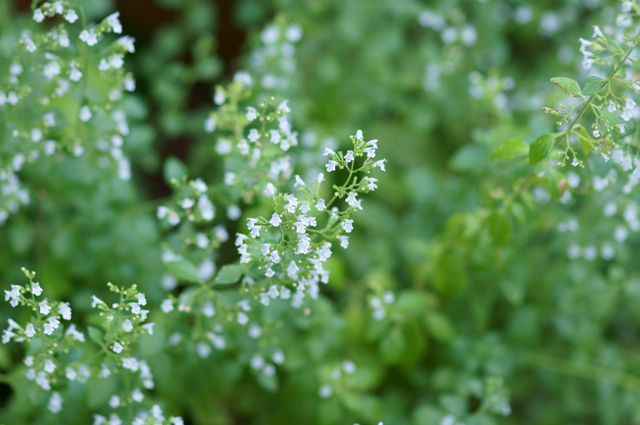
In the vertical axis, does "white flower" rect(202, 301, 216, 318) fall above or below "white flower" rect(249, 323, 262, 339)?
below

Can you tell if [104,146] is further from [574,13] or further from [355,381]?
[574,13]

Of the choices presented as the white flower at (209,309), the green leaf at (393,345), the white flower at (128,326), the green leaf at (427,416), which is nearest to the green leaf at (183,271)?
the white flower at (209,309)

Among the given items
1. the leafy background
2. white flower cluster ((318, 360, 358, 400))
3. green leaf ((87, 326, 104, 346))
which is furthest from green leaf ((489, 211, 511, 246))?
green leaf ((87, 326, 104, 346))

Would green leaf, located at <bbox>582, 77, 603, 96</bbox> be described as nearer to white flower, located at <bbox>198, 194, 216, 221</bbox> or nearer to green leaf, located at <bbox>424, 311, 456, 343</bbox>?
white flower, located at <bbox>198, 194, 216, 221</bbox>

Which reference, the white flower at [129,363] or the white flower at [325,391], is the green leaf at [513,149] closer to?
the white flower at [325,391]

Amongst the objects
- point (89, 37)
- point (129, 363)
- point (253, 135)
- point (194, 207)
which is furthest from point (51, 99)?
point (129, 363)

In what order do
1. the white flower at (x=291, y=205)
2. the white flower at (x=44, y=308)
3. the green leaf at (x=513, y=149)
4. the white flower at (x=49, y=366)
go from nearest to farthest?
the white flower at (x=291, y=205)
the white flower at (x=44, y=308)
the white flower at (x=49, y=366)
the green leaf at (x=513, y=149)
